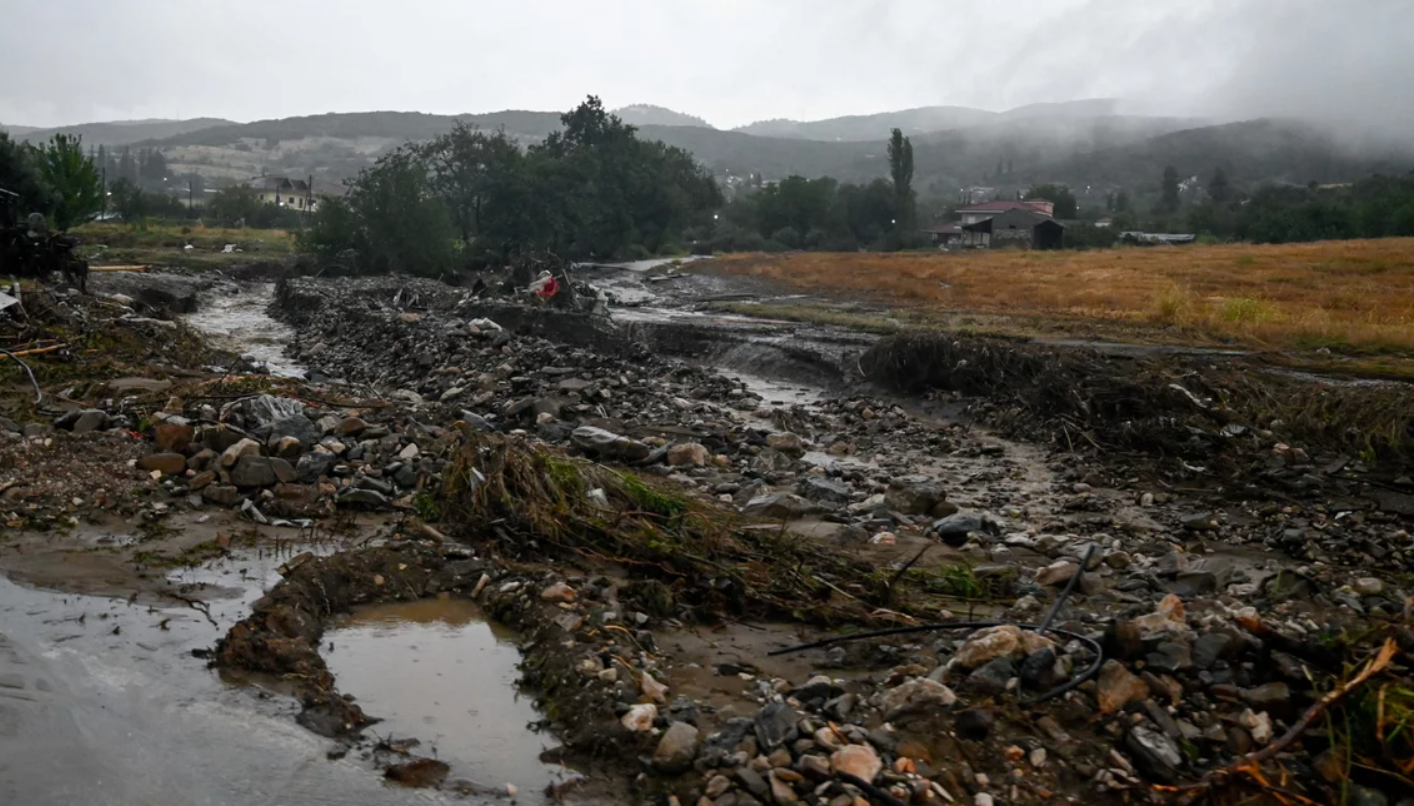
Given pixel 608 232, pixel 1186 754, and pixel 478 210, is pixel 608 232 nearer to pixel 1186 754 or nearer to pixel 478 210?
pixel 478 210

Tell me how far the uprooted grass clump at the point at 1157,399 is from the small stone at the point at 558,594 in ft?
22.3

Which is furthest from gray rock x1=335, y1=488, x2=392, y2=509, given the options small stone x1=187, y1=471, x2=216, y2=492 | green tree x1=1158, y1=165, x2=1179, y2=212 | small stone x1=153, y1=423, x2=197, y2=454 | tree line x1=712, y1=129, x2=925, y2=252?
green tree x1=1158, y1=165, x2=1179, y2=212

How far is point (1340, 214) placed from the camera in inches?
2486

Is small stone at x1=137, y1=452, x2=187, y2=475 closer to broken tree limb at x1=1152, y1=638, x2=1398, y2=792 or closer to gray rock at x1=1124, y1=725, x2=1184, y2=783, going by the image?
gray rock at x1=1124, y1=725, x2=1184, y2=783

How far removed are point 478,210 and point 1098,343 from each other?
34.2m

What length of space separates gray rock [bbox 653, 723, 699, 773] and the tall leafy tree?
68.3 meters

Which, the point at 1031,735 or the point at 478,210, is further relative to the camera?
the point at 478,210

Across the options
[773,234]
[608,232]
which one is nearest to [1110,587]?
[608,232]

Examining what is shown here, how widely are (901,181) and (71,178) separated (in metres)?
51.0

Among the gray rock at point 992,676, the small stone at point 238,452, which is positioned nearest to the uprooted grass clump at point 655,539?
the gray rock at point 992,676

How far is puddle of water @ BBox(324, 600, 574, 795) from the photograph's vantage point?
405cm

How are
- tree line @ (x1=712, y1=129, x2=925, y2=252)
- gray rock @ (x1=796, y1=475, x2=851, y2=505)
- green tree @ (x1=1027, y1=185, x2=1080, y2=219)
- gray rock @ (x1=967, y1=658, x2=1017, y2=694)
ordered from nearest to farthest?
gray rock @ (x1=967, y1=658, x2=1017, y2=694) < gray rock @ (x1=796, y1=475, x2=851, y2=505) < tree line @ (x1=712, y1=129, x2=925, y2=252) < green tree @ (x1=1027, y1=185, x2=1080, y2=219)

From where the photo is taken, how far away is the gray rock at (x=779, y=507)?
755cm

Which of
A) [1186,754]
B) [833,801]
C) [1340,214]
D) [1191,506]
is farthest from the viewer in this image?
[1340,214]
